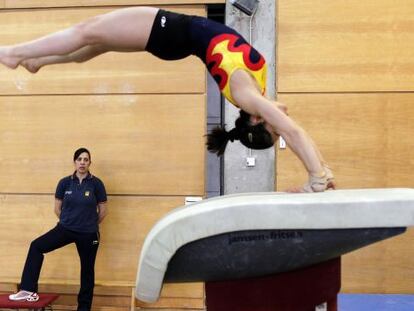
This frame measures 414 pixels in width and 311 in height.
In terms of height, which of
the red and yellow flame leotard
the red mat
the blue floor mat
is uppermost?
the red and yellow flame leotard

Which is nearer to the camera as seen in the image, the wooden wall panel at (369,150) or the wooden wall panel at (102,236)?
the wooden wall panel at (369,150)

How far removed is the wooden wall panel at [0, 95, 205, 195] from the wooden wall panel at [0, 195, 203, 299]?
4.6 inches

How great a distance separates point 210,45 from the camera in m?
2.43

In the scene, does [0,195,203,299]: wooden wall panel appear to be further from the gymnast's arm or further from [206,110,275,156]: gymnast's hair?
the gymnast's arm

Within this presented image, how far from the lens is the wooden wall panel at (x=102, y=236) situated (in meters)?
4.67

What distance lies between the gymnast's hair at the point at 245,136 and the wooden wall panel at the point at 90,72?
2067 millimetres

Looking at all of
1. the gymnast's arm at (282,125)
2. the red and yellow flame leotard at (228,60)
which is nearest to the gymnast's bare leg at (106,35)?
the red and yellow flame leotard at (228,60)

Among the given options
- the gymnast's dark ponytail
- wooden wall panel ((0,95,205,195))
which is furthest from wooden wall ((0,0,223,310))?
the gymnast's dark ponytail

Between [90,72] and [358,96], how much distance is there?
2569 mm

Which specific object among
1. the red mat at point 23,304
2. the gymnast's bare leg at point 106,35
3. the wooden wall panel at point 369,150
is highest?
the gymnast's bare leg at point 106,35

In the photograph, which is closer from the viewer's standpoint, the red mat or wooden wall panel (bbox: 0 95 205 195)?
the red mat

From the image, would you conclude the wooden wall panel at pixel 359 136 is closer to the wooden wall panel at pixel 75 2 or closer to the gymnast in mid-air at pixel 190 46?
the wooden wall panel at pixel 75 2

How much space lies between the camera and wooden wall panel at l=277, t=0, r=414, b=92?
4461 mm

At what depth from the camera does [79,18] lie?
15.5ft
